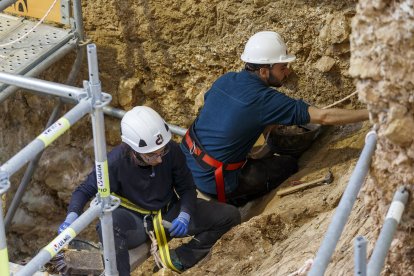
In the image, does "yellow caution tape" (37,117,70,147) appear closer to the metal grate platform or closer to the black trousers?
the black trousers

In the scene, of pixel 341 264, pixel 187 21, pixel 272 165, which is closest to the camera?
pixel 341 264

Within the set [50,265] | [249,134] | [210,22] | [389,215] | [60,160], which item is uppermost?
[389,215]

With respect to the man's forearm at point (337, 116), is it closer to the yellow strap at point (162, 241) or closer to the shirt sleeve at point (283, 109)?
the shirt sleeve at point (283, 109)

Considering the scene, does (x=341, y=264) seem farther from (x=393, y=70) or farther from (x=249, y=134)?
(x=249, y=134)

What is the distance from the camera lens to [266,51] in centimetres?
668

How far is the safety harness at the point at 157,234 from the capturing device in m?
6.36

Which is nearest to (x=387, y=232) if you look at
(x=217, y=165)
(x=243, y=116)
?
(x=243, y=116)

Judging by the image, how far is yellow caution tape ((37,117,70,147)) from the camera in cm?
447

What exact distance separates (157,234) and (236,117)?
1.09 meters

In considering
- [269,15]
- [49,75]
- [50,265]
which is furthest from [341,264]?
[49,75]

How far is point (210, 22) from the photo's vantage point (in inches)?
302

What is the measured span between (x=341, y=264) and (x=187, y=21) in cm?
359

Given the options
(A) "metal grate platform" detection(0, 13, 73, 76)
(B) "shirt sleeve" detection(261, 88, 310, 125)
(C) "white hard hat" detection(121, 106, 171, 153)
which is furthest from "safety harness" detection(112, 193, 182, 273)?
(A) "metal grate platform" detection(0, 13, 73, 76)

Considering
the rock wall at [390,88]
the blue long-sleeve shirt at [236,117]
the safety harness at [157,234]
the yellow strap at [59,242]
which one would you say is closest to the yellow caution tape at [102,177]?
the yellow strap at [59,242]
